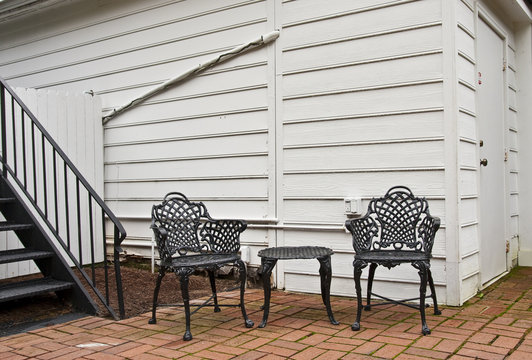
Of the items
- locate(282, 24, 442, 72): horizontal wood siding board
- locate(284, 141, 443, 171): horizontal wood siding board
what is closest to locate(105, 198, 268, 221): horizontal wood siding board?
locate(284, 141, 443, 171): horizontal wood siding board

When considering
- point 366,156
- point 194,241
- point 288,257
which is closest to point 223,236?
point 194,241

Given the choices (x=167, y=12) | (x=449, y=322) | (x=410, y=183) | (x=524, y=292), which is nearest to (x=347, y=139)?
(x=410, y=183)

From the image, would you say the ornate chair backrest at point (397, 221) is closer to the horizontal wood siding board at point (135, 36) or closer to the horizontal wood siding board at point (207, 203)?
the horizontal wood siding board at point (207, 203)

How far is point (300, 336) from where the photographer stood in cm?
321

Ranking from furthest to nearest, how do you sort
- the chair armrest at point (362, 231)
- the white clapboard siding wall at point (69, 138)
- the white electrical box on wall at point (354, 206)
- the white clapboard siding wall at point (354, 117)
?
the white clapboard siding wall at point (69, 138) < the white electrical box on wall at point (354, 206) < the white clapboard siding wall at point (354, 117) < the chair armrest at point (362, 231)

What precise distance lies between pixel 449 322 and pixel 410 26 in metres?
2.10

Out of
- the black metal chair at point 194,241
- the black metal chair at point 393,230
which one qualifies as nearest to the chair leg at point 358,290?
the black metal chair at point 393,230

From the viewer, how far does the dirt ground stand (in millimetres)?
3670

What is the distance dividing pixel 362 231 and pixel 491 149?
5.72 ft

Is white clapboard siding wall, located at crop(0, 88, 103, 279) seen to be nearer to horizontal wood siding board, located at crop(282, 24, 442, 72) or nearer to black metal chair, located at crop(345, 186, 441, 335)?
horizontal wood siding board, located at crop(282, 24, 442, 72)

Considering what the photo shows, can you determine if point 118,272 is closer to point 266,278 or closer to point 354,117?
point 266,278

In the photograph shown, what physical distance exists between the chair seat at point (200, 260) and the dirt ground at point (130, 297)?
674 mm

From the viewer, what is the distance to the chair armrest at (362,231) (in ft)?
11.6

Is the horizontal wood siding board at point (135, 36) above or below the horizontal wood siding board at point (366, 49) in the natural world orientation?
above
